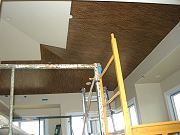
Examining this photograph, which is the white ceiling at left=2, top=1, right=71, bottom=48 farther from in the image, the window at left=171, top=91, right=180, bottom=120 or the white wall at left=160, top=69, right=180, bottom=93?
the window at left=171, top=91, right=180, bottom=120

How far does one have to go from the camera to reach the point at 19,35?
169 inches

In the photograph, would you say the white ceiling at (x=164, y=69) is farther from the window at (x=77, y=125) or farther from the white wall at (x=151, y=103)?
the window at (x=77, y=125)

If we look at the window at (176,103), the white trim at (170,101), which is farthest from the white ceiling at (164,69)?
the window at (176,103)

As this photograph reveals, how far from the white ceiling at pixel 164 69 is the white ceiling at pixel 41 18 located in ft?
6.37

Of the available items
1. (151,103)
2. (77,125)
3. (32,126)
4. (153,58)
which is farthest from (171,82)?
(32,126)

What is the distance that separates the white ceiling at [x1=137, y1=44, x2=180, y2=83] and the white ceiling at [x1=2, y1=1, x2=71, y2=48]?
1940 millimetres

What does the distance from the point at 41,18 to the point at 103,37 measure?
118 cm

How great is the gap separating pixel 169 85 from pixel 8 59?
366 cm

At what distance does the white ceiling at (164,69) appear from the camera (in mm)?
4192

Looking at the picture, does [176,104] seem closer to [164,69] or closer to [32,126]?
[164,69]

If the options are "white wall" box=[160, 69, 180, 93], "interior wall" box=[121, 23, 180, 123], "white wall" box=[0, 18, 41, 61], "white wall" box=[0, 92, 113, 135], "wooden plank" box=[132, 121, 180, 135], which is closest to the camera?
"wooden plank" box=[132, 121, 180, 135]

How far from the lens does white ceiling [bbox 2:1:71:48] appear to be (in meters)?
3.37

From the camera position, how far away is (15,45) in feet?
14.8

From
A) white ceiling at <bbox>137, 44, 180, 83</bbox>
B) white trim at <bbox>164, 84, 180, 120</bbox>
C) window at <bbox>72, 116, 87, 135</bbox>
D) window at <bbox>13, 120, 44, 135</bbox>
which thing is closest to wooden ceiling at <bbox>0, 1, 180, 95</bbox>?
white ceiling at <bbox>137, 44, 180, 83</bbox>
